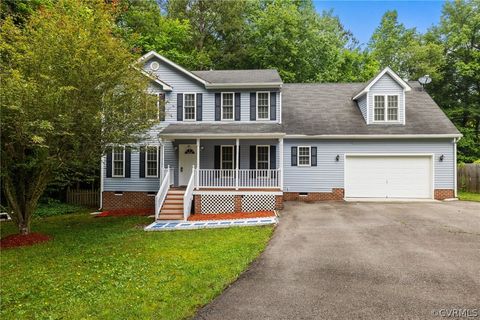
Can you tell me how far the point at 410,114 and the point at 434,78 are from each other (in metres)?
12.7

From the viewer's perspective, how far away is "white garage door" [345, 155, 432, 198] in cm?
1541

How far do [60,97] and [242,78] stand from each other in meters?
9.61

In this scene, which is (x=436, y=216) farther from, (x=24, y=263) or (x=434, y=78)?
(x=434, y=78)

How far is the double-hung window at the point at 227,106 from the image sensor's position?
607 inches

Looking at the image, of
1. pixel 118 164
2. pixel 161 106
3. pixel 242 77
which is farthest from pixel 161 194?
pixel 242 77

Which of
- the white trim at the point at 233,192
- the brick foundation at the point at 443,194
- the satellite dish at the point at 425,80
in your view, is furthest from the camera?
the satellite dish at the point at 425,80

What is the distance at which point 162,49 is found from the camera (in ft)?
78.2

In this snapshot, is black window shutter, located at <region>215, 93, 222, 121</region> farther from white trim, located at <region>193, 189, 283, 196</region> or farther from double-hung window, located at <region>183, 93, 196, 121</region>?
white trim, located at <region>193, 189, 283, 196</region>

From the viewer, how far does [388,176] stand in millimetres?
15500

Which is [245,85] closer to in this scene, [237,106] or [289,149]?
[237,106]

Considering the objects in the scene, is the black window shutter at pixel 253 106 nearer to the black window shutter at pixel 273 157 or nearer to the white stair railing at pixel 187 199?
the black window shutter at pixel 273 157

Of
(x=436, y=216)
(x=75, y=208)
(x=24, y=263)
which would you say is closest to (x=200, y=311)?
(x=24, y=263)

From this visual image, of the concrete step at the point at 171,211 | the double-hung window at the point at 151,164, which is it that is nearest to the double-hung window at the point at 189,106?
the double-hung window at the point at 151,164

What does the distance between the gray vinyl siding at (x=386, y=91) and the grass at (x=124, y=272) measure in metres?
10.2
